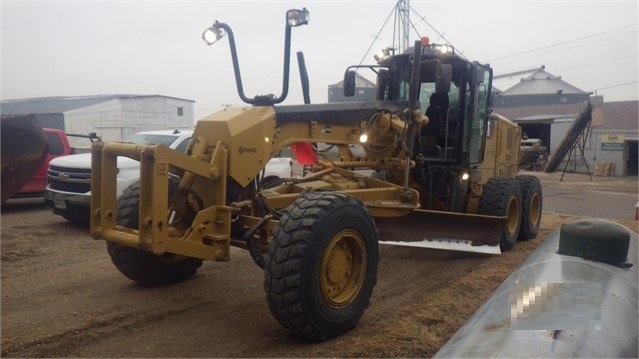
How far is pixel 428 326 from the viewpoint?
4.60 metres

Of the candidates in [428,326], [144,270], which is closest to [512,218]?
[428,326]

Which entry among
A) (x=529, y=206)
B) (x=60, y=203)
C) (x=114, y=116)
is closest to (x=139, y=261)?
(x=60, y=203)

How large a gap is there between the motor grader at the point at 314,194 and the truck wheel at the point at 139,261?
0.01 metres

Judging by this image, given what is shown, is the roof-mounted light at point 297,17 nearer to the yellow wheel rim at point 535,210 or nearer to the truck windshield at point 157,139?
the truck windshield at point 157,139

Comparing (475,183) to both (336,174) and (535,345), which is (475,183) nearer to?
(336,174)

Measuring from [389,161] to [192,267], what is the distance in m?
2.56

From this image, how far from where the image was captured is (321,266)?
164 inches

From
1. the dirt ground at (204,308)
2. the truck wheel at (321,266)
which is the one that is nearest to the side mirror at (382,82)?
the dirt ground at (204,308)

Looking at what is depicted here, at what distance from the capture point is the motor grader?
4105 mm

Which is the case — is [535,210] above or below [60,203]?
above

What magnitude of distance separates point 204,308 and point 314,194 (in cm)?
164

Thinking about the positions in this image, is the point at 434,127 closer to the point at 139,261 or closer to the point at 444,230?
the point at 444,230

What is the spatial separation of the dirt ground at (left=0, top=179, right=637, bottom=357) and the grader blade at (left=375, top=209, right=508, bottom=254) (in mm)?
247

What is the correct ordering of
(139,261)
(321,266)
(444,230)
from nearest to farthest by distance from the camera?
(321,266), (139,261), (444,230)
